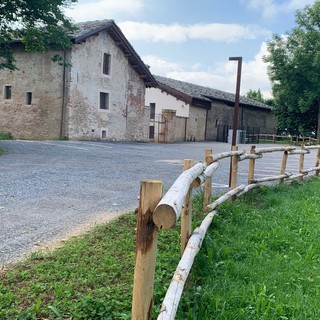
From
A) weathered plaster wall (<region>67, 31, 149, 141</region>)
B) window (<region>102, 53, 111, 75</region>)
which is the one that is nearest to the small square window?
weathered plaster wall (<region>67, 31, 149, 141</region>)

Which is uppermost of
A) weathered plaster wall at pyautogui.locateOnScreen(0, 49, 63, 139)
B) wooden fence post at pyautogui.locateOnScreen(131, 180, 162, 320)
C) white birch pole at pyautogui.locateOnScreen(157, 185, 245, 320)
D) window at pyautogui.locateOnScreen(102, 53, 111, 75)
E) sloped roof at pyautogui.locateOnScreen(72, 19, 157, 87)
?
sloped roof at pyautogui.locateOnScreen(72, 19, 157, 87)

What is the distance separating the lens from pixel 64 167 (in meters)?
10.1

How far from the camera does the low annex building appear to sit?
2108 centimetres

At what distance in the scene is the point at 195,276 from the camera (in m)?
3.47

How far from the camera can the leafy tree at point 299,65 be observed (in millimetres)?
34531

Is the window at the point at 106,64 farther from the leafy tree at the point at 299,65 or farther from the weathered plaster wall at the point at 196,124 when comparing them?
the leafy tree at the point at 299,65

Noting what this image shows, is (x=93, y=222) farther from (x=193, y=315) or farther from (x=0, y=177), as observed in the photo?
(x=0, y=177)

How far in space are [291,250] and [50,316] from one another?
112 inches

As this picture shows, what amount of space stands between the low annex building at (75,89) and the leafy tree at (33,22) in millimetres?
4214

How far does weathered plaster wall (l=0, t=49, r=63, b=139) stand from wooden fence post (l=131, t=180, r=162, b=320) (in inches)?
790

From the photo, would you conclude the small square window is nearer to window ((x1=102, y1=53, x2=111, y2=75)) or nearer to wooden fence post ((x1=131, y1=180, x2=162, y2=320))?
window ((x1=102, y1=53, x2=111, y2=75))

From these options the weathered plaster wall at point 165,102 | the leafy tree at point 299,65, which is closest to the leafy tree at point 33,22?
the weathered plaster wall at point 165,102

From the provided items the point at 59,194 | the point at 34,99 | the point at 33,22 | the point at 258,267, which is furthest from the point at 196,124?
the point at 258,267

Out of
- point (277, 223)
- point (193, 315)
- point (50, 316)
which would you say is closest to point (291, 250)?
point (277, 223)
